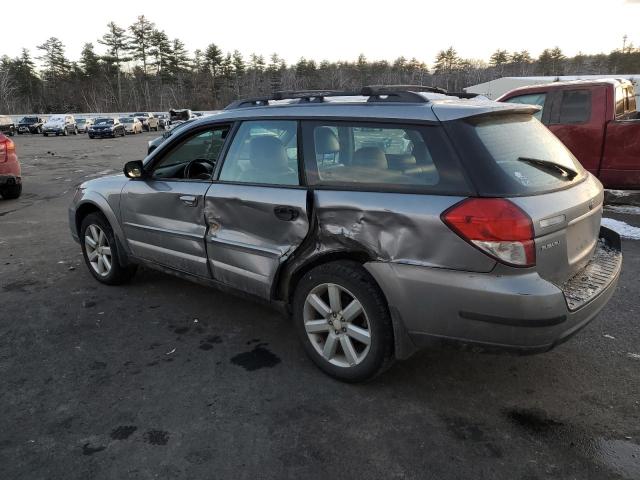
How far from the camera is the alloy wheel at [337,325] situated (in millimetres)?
2861

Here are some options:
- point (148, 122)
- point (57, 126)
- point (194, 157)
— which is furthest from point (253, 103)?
point (148, 122)

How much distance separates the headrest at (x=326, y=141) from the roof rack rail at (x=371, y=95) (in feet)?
0.97

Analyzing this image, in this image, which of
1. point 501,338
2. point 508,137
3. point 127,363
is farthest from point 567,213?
point 127,363

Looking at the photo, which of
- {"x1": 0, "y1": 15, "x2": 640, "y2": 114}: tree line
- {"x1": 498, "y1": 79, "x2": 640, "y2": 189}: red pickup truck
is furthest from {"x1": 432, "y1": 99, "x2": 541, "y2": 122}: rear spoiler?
{"x1": 0, "y1": 15, "x2": 640, "y2": 114}: tree line

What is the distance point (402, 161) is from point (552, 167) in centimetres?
93

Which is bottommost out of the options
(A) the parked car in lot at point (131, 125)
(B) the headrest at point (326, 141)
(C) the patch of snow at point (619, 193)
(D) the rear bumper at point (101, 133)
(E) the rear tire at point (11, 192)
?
(C) the patch of snow at point (619, 193)

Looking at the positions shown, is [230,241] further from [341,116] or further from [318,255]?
[341,116]

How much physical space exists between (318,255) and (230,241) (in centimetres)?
80

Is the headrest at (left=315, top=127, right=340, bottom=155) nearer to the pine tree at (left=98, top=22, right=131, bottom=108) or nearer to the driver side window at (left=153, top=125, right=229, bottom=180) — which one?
the driver side window at (left=153, top=125, right=229, bottom=180)

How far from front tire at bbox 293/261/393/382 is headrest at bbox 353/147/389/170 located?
0.58 m

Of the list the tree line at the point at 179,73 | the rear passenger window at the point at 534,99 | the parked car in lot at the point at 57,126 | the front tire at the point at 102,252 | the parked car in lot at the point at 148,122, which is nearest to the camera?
the front tire at the point at 102,252

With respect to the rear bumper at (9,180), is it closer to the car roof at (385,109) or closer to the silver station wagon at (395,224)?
the silver station wagon at (395,224)

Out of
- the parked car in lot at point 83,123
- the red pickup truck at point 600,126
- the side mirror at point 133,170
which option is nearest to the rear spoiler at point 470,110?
the side mirror at point 133,170

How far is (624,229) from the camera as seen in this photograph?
6.48 meters
